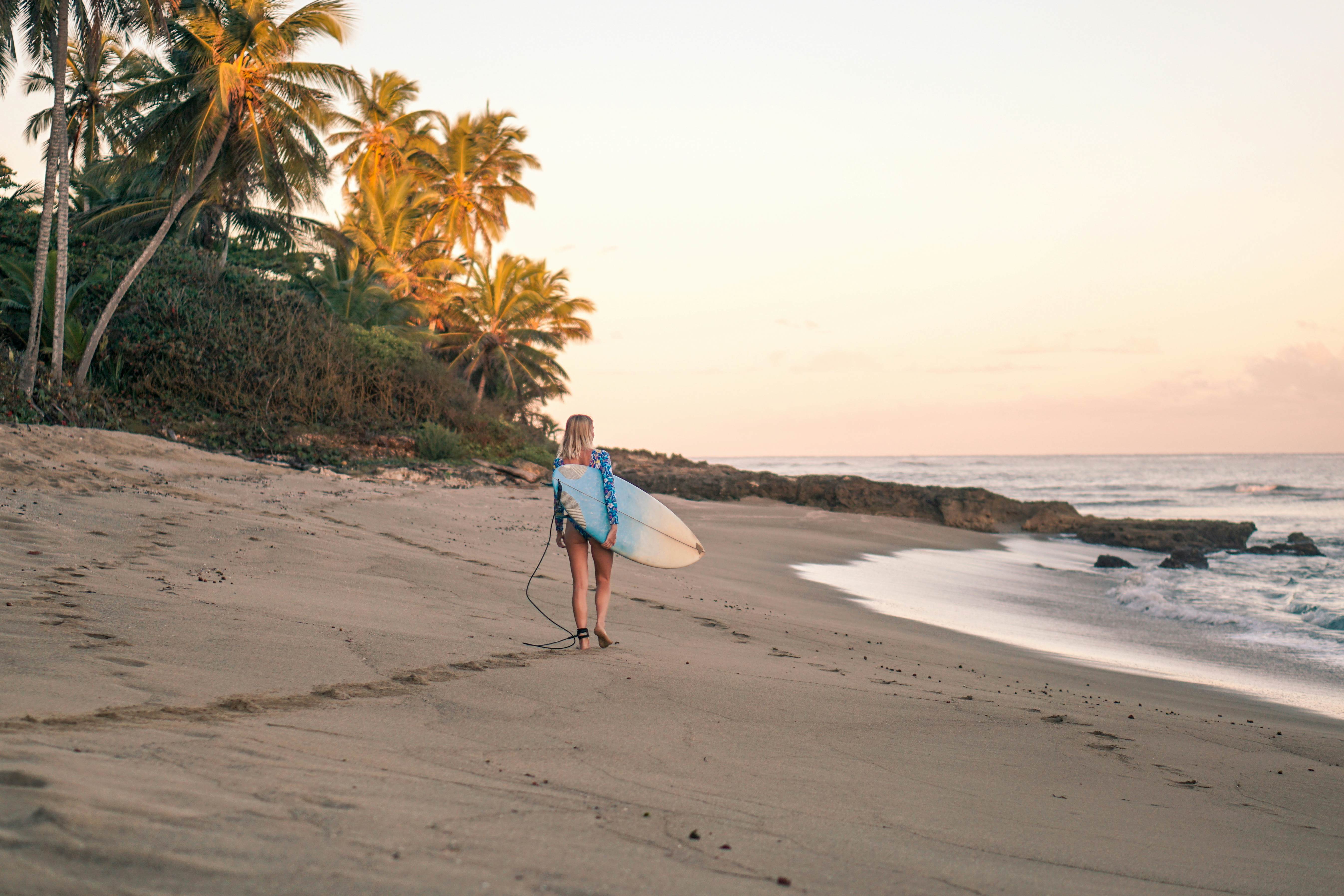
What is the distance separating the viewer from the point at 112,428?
13.9 m

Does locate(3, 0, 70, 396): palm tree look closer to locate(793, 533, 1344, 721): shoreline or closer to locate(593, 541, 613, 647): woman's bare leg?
locate(593, 541, 613, 647): woman's bare leg

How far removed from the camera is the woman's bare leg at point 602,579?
5207mm

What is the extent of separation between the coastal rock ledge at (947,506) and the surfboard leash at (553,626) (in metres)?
15.0

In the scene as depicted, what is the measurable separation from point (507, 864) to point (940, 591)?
9630 millimetres

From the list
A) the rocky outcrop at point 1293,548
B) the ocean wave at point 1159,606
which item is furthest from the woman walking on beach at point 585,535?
the rocky outcrop at point 1293,548

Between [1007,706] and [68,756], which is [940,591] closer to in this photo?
[1007,706]

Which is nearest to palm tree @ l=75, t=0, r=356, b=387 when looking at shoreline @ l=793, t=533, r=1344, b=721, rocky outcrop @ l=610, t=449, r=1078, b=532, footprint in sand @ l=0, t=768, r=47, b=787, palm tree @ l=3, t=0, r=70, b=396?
palm tree @ l=3, t=0, r=70, b=396

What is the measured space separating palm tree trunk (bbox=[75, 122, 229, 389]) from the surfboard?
1323cm

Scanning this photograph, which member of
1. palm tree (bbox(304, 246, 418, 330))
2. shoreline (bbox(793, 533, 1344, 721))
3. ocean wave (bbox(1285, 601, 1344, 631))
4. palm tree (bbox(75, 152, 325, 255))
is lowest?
shoreline (bbox(793, 533, 1344, 721))

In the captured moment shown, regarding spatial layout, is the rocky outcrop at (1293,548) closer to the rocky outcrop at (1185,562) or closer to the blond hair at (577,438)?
the rocky outcrop at (1185,562)

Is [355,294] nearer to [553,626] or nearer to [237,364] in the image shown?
[237,364]

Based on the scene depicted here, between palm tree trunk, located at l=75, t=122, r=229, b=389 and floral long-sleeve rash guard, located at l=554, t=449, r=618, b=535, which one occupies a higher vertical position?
palm tree trunk, located at l=75, t=122, r=229, b=389

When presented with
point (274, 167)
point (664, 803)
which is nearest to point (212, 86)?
point (274, 167)

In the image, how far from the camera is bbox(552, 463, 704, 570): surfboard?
5156 millimetres
